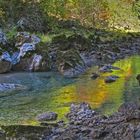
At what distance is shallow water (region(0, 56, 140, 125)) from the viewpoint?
12.9m

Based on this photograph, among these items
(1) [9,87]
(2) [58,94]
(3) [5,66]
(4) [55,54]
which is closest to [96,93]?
(2) [58,94]

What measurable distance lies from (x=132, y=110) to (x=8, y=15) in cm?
2829

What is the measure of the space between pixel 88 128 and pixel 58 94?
5.24 metres

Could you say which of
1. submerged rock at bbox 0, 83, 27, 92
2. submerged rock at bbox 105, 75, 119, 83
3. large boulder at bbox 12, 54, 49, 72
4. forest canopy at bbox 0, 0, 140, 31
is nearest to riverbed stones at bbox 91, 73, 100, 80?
submerged rock at bbox 105, 75, 119, 83

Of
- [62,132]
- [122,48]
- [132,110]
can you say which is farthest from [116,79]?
[122,48]

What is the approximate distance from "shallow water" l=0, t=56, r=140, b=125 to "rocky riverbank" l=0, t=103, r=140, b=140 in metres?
0.78

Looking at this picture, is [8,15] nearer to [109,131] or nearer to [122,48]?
[122,48]

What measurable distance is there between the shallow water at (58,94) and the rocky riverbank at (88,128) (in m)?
0.78

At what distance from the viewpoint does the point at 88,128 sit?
10.4m

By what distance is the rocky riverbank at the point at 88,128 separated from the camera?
9567 mm

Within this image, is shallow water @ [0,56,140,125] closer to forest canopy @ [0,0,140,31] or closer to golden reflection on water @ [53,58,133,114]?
golden reflection on water @ [53,58,133,114]

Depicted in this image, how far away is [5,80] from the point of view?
18.7 metres

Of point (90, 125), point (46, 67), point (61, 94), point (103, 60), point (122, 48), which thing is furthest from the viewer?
point (122, 48)

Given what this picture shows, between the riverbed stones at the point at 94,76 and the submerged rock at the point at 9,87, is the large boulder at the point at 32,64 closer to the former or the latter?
the riverbed stones at the point at 94,76
